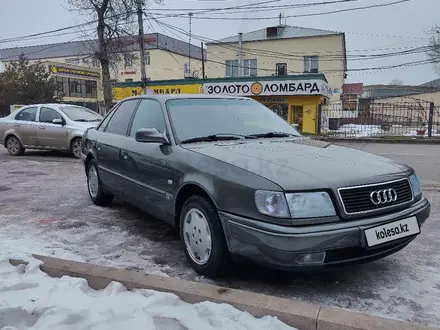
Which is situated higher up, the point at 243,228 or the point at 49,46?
the point at 49,46

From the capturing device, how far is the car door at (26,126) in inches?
452

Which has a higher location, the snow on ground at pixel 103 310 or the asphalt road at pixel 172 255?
the snow on ground at pixel 103 310

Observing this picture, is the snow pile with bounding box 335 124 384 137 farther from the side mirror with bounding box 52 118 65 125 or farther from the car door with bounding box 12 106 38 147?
the car door with bounding box 12 106 38 147

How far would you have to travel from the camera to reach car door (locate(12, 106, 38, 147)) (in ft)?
37.7

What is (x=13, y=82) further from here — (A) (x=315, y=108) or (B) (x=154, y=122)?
(B) (x=154, y=122)

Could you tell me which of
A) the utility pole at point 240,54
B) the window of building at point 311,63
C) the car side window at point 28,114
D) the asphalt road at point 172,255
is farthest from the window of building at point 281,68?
the asphalt road at point 172,255

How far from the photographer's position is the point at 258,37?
119 ft

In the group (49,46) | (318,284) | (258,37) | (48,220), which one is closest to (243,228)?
(318,284)

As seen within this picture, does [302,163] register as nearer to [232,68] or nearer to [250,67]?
[250,67]

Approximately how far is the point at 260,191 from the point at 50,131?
971cm

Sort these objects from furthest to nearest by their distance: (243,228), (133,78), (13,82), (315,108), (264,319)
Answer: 1. (133,78)
2. (13,82)
3. (315,108)
4. (243,228)
5. (264,319)

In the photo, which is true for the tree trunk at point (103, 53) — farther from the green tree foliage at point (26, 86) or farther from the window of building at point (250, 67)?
the window of building at point (250, 67)

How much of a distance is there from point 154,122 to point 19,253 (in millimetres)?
1764

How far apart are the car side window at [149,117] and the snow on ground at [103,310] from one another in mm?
1726
